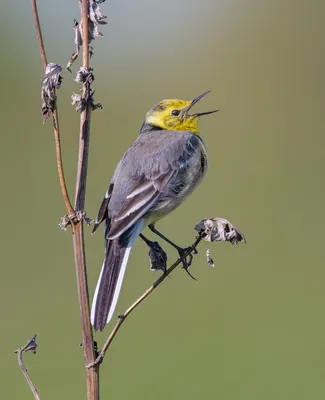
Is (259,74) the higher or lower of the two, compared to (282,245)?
higher

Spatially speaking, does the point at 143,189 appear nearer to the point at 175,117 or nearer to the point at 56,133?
the point at 175,117

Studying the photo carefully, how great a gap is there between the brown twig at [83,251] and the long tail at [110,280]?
1.19ft

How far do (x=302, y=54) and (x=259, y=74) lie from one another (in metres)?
0.97

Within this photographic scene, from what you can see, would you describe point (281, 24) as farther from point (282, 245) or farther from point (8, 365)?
point (8, 365)

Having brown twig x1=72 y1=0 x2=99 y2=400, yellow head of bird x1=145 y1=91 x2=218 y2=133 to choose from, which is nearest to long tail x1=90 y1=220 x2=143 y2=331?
brown twig x1=72 y1=0 x2=99 y2=400

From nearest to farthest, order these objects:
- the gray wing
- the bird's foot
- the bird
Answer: the bird's foot, the bird, the gray wing

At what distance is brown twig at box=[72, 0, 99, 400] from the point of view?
8.36 feet

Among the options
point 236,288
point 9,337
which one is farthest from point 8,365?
point 236,288

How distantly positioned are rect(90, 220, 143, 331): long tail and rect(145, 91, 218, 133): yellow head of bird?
1271 mm

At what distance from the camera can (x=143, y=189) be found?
158 inches

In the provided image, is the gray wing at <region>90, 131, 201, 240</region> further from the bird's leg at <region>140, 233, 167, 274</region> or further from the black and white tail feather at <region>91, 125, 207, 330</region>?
the bird's leg at <region>140, 233, 167, 274</region>

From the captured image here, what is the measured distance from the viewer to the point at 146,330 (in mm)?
8180

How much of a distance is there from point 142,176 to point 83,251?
57.9 inches

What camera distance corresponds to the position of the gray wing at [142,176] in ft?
12.7
